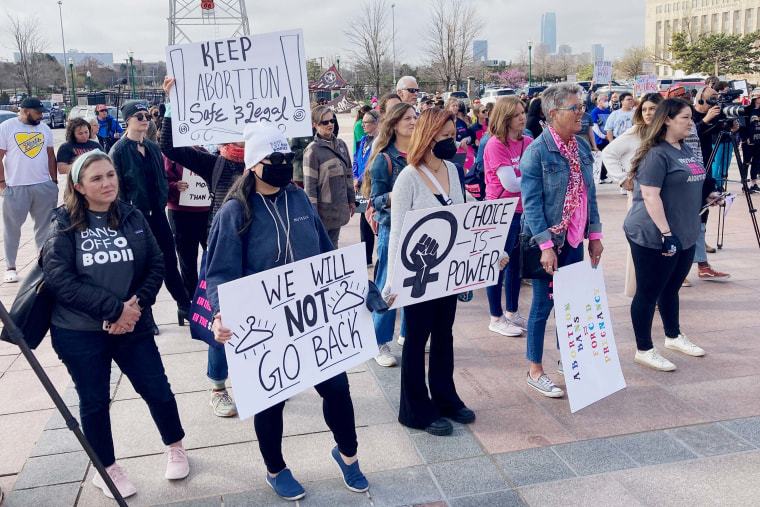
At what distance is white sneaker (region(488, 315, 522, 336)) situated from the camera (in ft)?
18.7

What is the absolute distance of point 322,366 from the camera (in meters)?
3.26

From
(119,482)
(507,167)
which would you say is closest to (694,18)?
(507,167)

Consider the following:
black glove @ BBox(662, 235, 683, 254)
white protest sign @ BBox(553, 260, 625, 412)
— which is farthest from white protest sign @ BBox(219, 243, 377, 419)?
black glove @ BBox(662, 235, 683, 254)

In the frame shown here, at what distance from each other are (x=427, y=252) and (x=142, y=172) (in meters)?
2.90

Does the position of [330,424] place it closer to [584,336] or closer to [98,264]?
[98,264]

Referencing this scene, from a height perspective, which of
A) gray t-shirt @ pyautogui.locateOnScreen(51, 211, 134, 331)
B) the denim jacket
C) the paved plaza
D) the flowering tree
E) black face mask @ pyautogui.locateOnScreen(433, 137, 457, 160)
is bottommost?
Answer: the paved plaza

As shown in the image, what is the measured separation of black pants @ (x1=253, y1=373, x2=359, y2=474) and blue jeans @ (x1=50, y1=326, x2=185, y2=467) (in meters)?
0.56

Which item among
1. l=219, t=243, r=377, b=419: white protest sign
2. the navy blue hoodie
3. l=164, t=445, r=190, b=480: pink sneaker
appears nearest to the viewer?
l=219, t=243, r=377, b=419: white protest sign

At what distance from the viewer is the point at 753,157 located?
13.1m

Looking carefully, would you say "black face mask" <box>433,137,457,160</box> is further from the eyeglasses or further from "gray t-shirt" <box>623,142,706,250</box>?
"gray t-shirt" <box>623,142,706,250</box>

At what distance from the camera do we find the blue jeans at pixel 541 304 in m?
4.46

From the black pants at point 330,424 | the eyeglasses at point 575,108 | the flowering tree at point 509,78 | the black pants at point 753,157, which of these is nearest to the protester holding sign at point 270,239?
the black pants at point 330,424

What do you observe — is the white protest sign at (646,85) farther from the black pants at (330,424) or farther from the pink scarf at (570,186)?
the black pants at (330,424)

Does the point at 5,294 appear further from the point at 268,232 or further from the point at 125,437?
the point at 268,232
